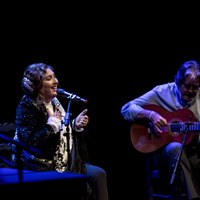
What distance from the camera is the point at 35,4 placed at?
4.96 meters

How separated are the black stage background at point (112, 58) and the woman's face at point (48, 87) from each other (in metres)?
1.04

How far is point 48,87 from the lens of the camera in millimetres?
3984

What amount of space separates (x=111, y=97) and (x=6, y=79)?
1.38 meters

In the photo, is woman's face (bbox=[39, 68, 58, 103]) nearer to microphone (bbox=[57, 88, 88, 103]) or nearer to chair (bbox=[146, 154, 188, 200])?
microphone (bbox=[57, 88, 88, 103])

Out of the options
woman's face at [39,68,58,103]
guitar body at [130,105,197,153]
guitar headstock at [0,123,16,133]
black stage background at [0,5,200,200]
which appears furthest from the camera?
black stage background at [0,5,200,200]

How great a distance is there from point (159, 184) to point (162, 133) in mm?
899

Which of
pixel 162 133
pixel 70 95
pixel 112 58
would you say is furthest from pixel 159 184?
pixel 70 95

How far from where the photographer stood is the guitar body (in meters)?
4.49

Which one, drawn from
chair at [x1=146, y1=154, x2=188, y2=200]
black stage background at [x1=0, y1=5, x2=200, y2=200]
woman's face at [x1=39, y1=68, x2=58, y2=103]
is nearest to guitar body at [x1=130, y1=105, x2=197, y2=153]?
chair at [x1=146, y1=154, x2=188, y2=200]

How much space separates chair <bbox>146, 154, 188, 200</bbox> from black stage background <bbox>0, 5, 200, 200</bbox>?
0.51 metres

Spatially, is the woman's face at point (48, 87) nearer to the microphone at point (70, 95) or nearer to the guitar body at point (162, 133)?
the microphone at point (70, 95)

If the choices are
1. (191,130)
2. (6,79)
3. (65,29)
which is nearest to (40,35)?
(65,29)

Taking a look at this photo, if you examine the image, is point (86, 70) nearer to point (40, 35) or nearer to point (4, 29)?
point (40, 35)

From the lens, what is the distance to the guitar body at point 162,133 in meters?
4.49
